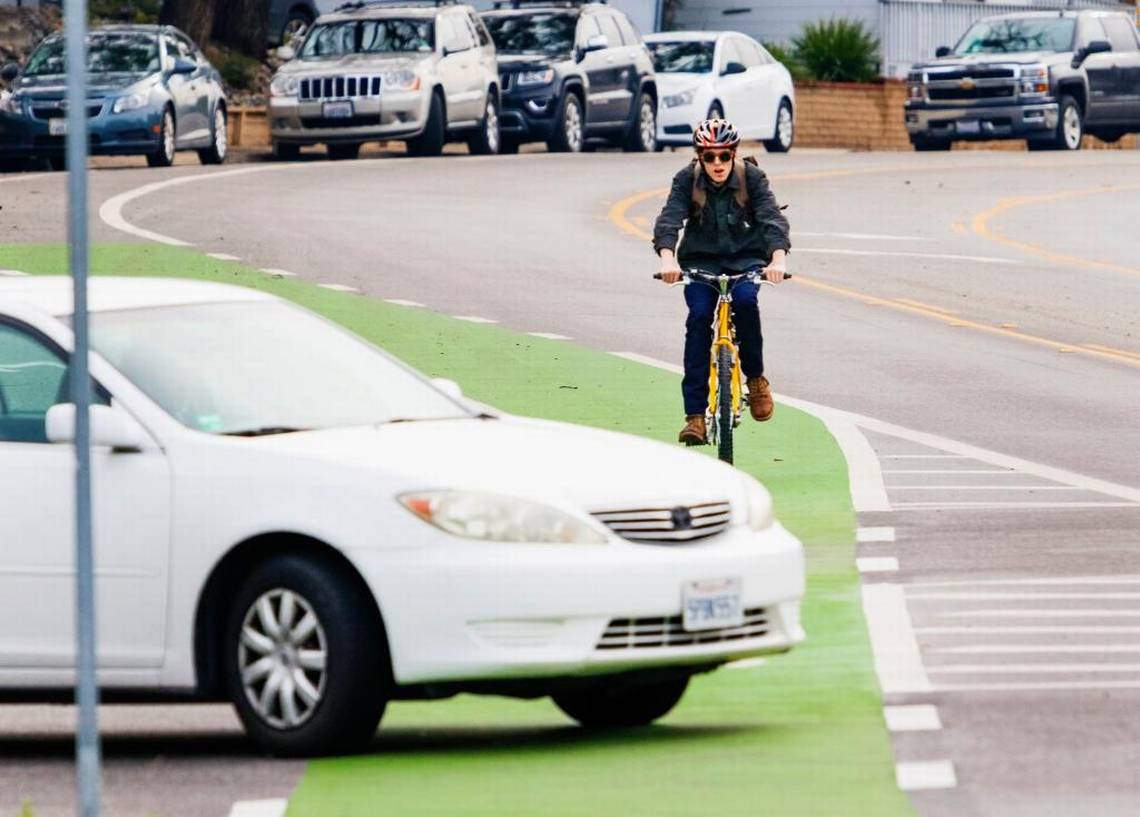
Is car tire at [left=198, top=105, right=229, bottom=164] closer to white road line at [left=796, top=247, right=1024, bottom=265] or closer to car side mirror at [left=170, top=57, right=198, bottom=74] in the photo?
car side mirror at [left=170, top=57, right=198, bottom=74]

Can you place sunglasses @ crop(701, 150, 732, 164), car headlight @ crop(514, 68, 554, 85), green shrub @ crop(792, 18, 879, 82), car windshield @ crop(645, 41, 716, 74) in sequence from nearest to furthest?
1. sunglasses @ crop(701, 150, 732, 164)
2. car headlight @ crop(514, 68, 554, 85)
3. car windshield @ crop(645, 41, 716, 74)
4. green shrub @ crop(792, 18, 879, 82)

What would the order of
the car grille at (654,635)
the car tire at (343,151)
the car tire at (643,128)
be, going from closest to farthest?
1. the car grille at (654,635)
2. the car tire at (343,151)
3. the car tire at (643,128)

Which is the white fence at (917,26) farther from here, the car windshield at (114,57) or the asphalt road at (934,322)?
the car windshield at (114,57)

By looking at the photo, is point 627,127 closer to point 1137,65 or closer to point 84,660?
point 1137,65

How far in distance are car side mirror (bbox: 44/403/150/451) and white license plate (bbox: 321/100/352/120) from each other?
2977 cm

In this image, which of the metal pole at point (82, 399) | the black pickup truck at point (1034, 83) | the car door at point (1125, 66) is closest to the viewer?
the metal pole at point (82, 399)

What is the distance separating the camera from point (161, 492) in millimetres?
9141

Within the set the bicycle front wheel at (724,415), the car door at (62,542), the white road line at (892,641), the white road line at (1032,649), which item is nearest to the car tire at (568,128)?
the bicycle front wheel at (724,415)

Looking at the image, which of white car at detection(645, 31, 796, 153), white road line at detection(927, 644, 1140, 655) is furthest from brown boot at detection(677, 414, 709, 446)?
white car at detection(645, 31, 796, 153)

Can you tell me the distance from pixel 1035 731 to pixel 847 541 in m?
4.59

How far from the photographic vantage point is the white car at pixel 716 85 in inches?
1775

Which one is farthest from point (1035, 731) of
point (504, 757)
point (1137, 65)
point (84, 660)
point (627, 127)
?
point (1137, 65)

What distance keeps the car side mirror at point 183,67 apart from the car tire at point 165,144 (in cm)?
45

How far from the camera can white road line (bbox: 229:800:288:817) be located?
823 cm
